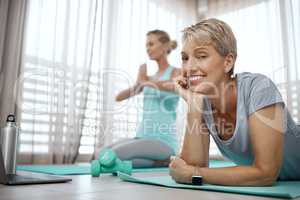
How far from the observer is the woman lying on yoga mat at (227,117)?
3.13 ft

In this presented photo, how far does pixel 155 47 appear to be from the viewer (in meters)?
2.50

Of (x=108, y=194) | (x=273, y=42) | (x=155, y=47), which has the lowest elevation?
(x=108, y=194)

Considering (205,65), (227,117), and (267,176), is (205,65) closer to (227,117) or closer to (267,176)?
(227,117)

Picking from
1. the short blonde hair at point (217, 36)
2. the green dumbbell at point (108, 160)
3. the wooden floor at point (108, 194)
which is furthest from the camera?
the green dumbbell at point (108, 160)

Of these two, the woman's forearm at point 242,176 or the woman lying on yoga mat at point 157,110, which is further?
the woman lying on yoga mat at point 157,110

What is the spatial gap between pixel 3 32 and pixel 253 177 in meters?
2.14

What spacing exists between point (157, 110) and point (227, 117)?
4.20 feet

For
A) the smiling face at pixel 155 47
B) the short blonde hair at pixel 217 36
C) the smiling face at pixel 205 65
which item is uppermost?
the smiling face at pixel 155 47

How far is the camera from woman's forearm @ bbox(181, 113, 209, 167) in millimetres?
1088

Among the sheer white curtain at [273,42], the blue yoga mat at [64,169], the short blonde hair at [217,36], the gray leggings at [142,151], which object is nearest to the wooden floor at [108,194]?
the short blonde hair at [217,36]

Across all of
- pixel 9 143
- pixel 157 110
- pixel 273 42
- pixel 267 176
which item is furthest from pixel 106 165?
pixel 273 42

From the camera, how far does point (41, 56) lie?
264cm

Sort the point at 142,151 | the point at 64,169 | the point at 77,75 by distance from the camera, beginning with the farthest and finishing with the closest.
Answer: the point at 77,75 < the point at 142,151 < the point at 64,169

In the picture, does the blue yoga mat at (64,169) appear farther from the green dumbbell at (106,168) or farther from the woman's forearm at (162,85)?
the woman's forearm at (162,85)
